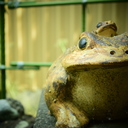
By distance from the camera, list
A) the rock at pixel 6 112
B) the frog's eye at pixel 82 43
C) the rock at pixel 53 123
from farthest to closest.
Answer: the rock at pixel 6 112 → the rock at pixel 53 123 → the frog's eye at pixel 82 43

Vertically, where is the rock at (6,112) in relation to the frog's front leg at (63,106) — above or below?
below

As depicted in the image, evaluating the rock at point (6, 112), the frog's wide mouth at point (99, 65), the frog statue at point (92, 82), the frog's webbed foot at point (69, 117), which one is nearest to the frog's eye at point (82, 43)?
the frog statue at point (92, 82)

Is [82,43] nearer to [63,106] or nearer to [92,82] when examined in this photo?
[92,82]

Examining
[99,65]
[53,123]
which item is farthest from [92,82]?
[53,123]

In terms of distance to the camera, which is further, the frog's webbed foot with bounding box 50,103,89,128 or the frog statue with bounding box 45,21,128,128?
the frog's webbed foot with bounding box 50,103,89,128

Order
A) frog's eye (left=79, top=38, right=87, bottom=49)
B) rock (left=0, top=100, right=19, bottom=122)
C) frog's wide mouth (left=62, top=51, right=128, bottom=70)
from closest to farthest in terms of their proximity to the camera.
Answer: frog's wide mouth (left=62, top=51, right=128, bottom=70) < frog's eye (left=79, top=38, right=87, bottom=49) < rock (left=0, top=100, right=19, bottom=122)

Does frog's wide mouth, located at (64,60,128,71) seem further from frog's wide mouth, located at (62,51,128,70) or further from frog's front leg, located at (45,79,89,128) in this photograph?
frog's front leg, located at (45,79,89,128)

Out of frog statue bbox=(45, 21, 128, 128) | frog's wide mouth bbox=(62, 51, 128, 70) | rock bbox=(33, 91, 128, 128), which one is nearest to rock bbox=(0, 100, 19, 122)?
rock bbox=(33, 91, 128, 128)

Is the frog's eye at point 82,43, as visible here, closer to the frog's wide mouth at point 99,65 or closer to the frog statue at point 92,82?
the frog statue at point 92,82

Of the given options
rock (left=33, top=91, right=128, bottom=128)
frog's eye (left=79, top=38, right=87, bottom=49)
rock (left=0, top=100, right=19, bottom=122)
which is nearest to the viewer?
frog's eye (left=79, top=38, right=87, bottom=49)
